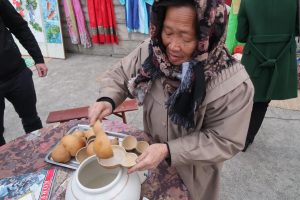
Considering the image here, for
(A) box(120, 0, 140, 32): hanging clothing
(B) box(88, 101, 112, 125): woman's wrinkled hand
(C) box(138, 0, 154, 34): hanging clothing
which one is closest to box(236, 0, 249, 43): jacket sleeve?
(B) box(88, 101, 112, 125): woman's wrinkled hand

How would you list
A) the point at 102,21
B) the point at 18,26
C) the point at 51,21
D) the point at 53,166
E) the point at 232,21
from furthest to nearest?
the point at 51,21
the point at 102,21
the point at 232,21
the point at 18,26
the point at 53,166

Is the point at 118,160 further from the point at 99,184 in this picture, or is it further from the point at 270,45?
the point at 270,45

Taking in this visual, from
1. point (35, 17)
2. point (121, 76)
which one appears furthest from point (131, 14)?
point (121, 76)

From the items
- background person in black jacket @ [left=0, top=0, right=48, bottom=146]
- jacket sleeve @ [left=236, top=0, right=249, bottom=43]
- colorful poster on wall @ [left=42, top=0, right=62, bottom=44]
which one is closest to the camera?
background person in black jacket @ [left=0, top=0, right=48, bottom=146]

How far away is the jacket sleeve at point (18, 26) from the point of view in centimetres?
201

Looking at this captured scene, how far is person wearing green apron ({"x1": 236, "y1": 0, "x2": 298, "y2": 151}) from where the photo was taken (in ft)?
6.78

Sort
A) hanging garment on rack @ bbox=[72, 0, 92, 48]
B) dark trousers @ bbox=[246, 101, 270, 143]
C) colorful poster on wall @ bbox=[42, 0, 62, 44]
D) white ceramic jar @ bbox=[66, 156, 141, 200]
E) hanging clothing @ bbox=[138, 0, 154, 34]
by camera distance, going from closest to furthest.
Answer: white ceramic jar @ bbox=[66, 156, 141, 200]
dark trousers @ bbox=[246, 101, 270, 143]
hanging clothing @ bbox=[138, 0, 154, 34]
hanging garment on rack @ bbox=[72, 0, 92, 48]
colorful poster on wall @ bbox=[42, 0, 62, 44]

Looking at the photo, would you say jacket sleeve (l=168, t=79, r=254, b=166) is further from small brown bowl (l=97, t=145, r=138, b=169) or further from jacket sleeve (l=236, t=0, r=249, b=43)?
jacket sleeve (l=236, t=0, r=249, b=43)

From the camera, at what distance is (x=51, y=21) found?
4652 millimetres

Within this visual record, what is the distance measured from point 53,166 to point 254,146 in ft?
6.86

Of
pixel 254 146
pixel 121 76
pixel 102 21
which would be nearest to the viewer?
pixel 121 76

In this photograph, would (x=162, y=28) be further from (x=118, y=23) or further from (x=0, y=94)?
(x=118, y=23)

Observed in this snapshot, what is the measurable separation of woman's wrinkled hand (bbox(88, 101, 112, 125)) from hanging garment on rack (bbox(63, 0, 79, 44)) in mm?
3674

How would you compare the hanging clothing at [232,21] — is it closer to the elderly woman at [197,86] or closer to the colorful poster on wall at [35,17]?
the elderly woman at [197,86]
